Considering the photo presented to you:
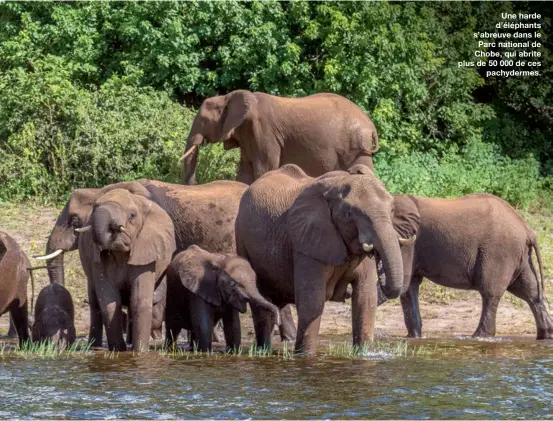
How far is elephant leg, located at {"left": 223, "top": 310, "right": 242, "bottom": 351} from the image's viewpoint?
13.3 metres

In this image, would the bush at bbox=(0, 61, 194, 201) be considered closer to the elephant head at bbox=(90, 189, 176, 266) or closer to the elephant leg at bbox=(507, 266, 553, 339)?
the elephant leg at bbox=(507, 266, 553, 339)

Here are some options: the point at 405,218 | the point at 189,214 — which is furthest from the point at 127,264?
the point at 405,218

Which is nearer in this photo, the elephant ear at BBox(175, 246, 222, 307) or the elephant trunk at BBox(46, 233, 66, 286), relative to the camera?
the elephant ear at BBox(175, 246, 222, 307)

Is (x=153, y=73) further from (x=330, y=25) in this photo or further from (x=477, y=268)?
(x=477, y=268)

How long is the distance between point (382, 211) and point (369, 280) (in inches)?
43.1

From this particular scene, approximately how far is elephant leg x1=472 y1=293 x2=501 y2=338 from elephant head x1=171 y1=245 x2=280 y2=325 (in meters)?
2.83

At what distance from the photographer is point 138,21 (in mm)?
22547

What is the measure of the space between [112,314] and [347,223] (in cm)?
246

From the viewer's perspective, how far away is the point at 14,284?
13.6 m

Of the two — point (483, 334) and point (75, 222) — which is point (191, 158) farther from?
point (483, 334)

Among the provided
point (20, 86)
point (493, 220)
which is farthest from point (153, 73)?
point (493, 220)

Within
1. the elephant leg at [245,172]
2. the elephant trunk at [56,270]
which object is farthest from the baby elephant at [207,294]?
the elephant leg at [245,172]

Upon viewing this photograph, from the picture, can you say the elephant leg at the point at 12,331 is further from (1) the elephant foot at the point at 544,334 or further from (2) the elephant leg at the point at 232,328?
(1) the elephant foot at the point at 544,334

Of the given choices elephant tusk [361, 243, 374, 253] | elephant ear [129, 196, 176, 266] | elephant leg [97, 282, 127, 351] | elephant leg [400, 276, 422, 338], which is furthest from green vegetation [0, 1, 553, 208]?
elephant tusk [361, 243, 374, 253]
